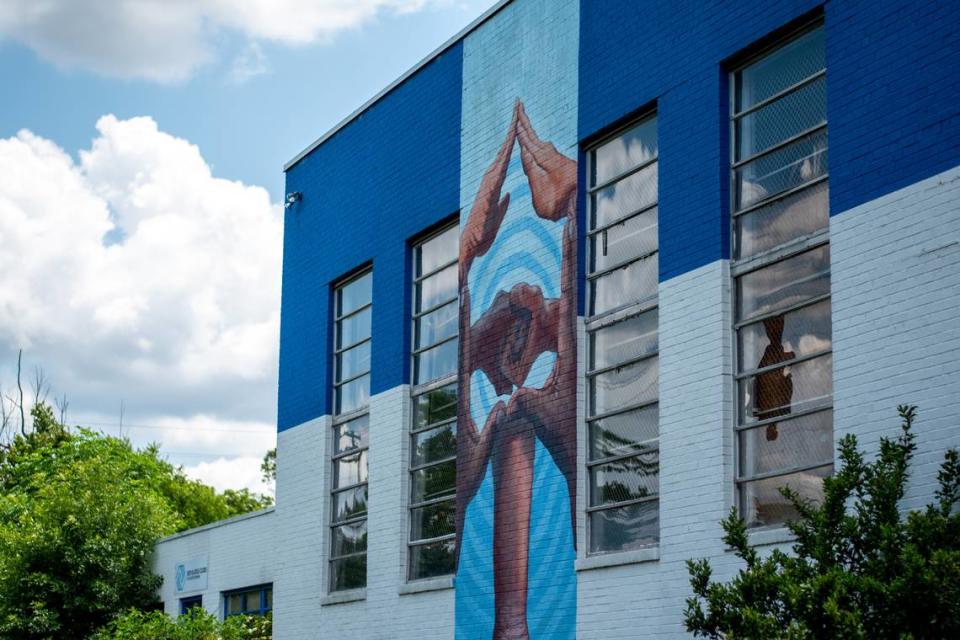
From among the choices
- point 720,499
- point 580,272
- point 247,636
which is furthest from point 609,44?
point 247,636

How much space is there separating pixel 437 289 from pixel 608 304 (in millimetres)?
4126

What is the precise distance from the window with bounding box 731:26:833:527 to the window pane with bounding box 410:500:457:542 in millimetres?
5626

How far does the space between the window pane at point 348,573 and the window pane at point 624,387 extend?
6.00m

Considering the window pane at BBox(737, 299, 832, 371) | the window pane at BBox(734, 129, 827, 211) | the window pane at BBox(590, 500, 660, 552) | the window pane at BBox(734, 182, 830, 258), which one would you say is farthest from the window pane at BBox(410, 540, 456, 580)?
the window pane at BBox(734, 129, 827, 211)

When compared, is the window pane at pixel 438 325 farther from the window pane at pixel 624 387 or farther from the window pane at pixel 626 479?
the window pane at pixel 626 479

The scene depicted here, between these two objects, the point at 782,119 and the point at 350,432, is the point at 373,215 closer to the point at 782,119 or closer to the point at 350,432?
the point at 350,432

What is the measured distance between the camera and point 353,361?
858 inches

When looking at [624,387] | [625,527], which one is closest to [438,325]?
[624,387]

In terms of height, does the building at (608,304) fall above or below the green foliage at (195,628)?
above

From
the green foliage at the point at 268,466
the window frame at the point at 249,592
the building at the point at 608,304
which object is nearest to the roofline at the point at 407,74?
the building at the point at 608,304

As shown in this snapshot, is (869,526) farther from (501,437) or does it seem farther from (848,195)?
(501,437)

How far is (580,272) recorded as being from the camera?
16234 mm

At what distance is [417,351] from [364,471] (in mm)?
2267

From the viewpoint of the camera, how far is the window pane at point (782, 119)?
13516 mm
